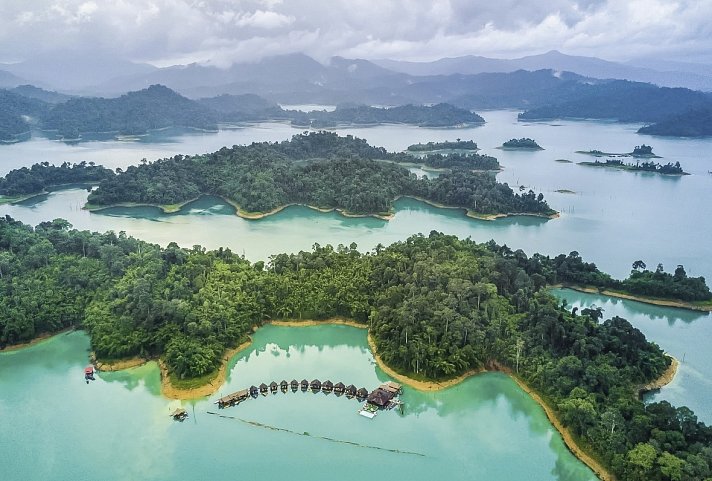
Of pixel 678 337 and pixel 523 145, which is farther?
pixel 523 145

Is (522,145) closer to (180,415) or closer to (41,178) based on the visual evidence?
(41,178)

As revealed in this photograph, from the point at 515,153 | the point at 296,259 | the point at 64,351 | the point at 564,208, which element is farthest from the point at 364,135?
the point at 64,351

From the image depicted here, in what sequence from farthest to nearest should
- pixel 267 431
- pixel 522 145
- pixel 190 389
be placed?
pixel 522 145 < pixel 190 389 < pixel 267 431

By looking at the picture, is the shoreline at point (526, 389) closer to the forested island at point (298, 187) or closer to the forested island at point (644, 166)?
the forested island at point (298, 187)

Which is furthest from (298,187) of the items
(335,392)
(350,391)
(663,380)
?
(663,380)

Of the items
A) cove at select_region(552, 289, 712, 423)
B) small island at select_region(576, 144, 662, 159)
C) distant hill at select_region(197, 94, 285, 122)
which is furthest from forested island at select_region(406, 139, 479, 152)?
distant hill at select_region(197, 94, 285, 122)

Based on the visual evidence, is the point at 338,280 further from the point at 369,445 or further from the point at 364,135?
the point at 364,135

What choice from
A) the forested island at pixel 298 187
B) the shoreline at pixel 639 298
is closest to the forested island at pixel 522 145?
the forested island at pixel 298 187
